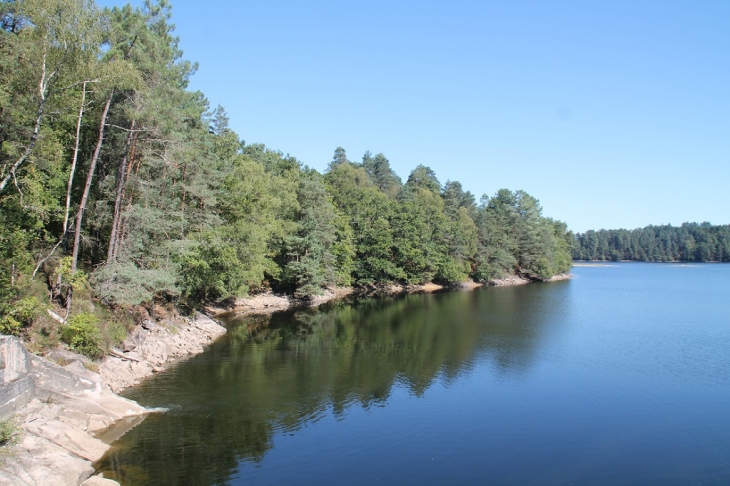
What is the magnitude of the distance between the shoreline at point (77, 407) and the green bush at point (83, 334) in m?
0.53

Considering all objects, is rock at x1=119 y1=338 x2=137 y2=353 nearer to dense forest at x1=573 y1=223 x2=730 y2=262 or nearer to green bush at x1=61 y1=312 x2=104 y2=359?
green bush at x1=61 y1=312 x2=104 y2=359

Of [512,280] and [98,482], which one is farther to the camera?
[512,280]

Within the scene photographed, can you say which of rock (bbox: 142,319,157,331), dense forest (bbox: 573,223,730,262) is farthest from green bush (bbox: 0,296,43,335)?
dense forest (bbox: 573,223,730,262)

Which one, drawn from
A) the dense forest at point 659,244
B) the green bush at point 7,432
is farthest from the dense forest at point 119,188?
the dense forest at point 659,244

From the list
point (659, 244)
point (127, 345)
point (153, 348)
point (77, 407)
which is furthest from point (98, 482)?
point (659, 244)

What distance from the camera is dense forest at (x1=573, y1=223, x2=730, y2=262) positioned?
16238 centimetres

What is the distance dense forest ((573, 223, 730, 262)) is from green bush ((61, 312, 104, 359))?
164 m

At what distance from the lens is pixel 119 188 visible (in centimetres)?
2488

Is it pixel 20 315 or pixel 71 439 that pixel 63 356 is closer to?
pixel 20 315

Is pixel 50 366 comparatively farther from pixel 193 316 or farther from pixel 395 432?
pixel 193 316

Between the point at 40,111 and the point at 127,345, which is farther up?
the point at 40,111

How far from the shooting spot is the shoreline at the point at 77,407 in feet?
44.8

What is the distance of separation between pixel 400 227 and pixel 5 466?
5793cm

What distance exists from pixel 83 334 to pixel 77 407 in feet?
14.3
